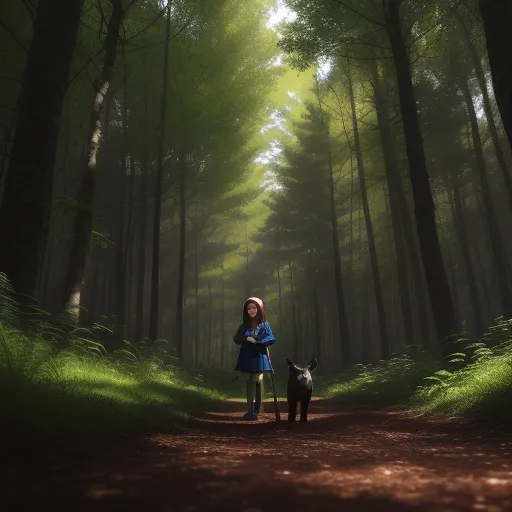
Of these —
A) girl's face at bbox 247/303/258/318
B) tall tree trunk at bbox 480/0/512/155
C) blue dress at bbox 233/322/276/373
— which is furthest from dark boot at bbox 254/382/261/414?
tall tree trunk at bbox 480/0/512/155

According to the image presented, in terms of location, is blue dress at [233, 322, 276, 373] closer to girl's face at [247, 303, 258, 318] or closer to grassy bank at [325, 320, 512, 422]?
girl's face at [247, 303, 258, 318]

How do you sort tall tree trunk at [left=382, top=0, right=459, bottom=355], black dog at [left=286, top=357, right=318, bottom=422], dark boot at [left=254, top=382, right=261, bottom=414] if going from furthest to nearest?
1. tall tree trunk at [left=382, top=0, right=459, bottom=355]
2. dark boot at [left=254, top=382, right=261, bottom=414]
3. black dog at [left=286, top=357, right=318, bottom=422]

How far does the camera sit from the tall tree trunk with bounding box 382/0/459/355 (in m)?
7.70

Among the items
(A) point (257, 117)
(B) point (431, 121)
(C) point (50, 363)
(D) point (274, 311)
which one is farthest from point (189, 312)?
(C) point (50, 363)

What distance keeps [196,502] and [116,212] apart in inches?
698

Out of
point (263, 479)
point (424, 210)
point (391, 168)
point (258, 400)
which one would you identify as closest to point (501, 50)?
point (424, 210)

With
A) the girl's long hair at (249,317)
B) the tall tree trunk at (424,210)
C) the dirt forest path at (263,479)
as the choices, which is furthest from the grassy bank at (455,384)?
the girl's long hair at (249,317)

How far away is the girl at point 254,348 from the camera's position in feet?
18.6

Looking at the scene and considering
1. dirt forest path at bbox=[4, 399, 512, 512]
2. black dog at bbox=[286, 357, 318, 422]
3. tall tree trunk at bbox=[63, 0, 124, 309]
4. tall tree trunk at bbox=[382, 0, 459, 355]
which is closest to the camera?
dirt forest path at bbox=[4, 399, 512, 512]

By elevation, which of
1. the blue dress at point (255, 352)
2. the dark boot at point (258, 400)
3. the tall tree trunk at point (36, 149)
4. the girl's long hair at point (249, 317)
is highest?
the tall tree trunk at point (36, 149)

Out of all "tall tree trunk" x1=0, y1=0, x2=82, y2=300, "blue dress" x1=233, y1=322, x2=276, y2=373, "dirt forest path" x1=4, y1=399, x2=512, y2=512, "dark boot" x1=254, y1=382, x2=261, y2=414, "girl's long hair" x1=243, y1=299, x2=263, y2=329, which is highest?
"tall tree trunk" x1=0, y1=0, x2=82, y2=300

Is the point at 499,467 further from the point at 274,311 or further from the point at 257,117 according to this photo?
the point at 274,311

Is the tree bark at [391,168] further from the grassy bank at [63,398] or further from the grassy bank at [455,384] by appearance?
the grassy bank at [63,398]

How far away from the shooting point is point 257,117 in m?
17.3
